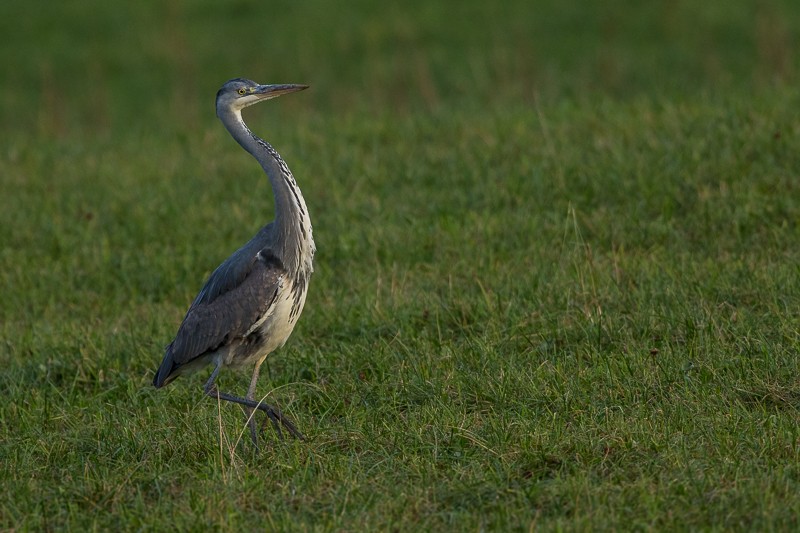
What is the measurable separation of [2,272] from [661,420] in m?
5.80

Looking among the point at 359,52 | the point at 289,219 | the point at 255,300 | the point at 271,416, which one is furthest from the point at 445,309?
the point at 359,52

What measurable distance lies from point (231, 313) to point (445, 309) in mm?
1581

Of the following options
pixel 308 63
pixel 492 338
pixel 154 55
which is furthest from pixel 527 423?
pixel 154 55

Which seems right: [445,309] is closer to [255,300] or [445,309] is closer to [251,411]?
[255,300]

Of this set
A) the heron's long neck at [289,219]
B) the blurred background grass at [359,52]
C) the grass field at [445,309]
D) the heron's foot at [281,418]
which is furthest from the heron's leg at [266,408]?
the blurred background grass at [359,52]

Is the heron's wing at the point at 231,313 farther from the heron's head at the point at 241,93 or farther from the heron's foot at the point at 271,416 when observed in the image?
the heron's head at the point at 241,93

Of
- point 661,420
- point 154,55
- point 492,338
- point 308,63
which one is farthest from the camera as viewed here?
point 154,55

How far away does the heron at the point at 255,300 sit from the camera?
5.95 metres

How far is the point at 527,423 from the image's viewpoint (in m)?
5.31

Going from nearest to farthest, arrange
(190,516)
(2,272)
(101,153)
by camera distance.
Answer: (190,516), (2,272), (101,153)

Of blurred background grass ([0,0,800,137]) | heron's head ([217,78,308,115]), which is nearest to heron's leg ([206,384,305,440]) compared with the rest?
heron's head ([217,78,308,115])

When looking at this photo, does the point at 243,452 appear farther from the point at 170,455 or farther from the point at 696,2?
the point at 696,2

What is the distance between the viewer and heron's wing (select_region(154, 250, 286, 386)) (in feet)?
19.5

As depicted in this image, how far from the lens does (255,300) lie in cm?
594
